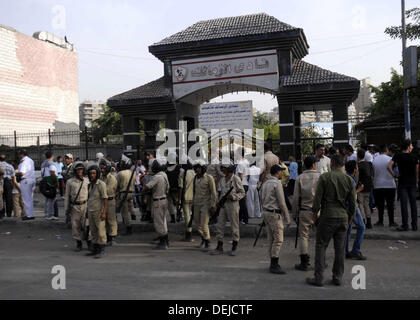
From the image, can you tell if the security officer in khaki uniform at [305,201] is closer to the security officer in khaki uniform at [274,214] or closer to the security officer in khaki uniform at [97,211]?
the security officer in khaki uniform at [274,214]

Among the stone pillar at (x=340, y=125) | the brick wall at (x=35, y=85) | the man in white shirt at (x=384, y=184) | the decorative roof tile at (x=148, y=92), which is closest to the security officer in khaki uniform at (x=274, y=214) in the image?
the man in white shirt at (x=384, y=184)

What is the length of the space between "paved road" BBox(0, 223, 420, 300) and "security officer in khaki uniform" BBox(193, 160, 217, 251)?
Result: 39cm

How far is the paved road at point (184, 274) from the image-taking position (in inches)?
204

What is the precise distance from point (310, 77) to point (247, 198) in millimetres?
6702

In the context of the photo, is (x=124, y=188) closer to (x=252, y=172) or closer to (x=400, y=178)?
(x=252, y=172)

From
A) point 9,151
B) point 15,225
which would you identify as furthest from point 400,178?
point 9,151

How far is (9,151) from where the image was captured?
22.5 m

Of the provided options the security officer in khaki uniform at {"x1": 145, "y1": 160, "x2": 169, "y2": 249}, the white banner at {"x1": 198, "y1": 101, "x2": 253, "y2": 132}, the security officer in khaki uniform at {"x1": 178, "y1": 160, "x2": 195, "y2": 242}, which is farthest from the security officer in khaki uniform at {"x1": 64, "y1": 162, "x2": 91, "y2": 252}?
the white banner at {"x1": 198, "y1": 101, "x2": 253, "y2": 132}

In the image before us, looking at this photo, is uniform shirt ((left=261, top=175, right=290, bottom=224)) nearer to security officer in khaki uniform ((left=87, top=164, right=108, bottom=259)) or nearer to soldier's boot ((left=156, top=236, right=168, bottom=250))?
soldier's boot ((left=156, top=236, right=168, bottom=250))

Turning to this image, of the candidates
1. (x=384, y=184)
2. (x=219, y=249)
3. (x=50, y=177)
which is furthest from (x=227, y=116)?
(x=219, y=249)

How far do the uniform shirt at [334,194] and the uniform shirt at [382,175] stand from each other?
386cm

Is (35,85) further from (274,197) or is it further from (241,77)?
(274,197)

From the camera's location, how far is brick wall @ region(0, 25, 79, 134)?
33219mm

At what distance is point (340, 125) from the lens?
15.4 meters
